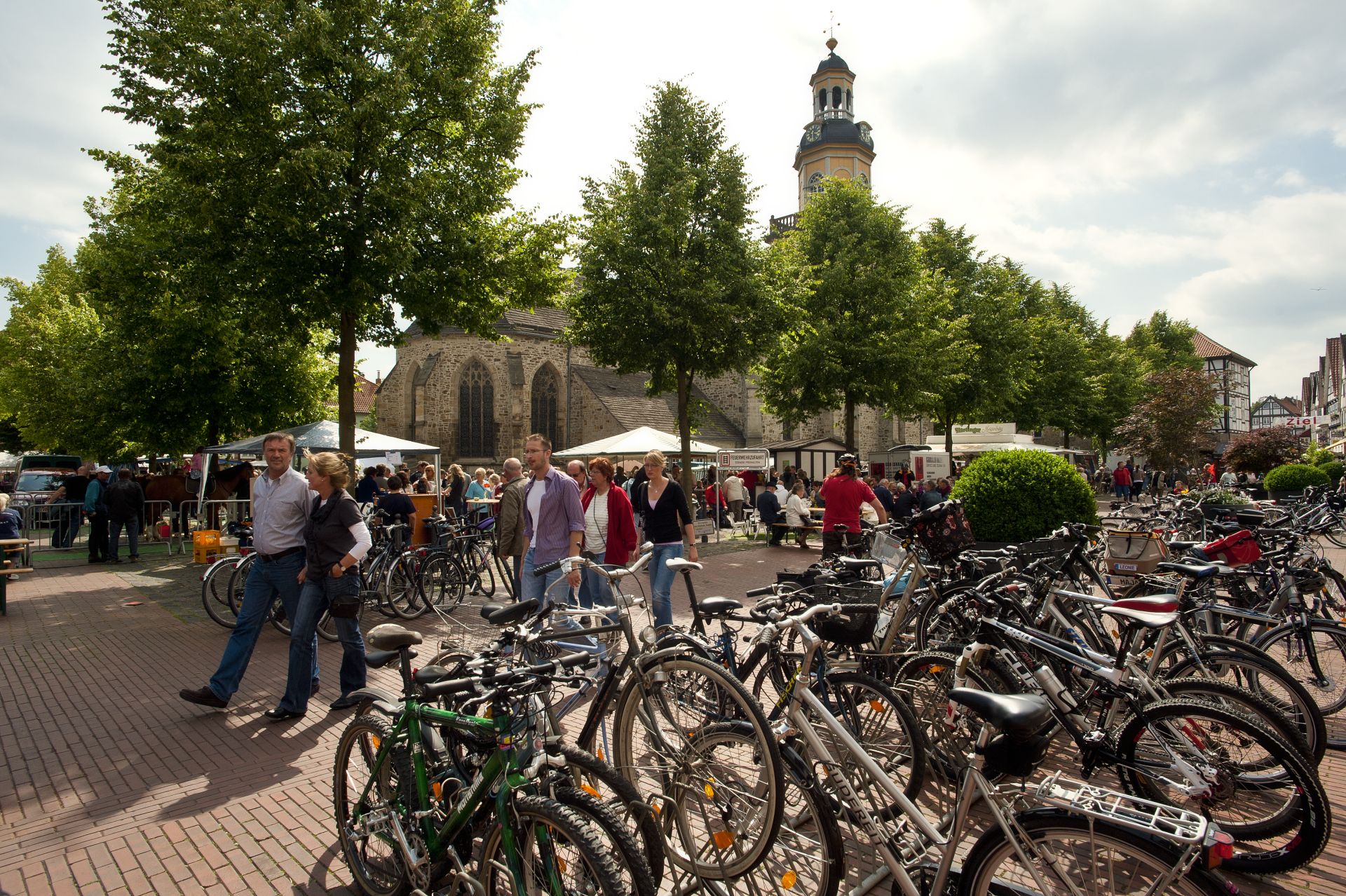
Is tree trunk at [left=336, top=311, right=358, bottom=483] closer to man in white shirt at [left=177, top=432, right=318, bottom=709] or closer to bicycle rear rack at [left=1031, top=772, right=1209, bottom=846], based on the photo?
man in white shirt at [left=177, top=432, right=318, bottom=709]

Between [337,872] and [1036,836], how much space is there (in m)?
2.81

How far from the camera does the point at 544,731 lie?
7.98ft

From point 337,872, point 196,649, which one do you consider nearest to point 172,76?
point 196,649

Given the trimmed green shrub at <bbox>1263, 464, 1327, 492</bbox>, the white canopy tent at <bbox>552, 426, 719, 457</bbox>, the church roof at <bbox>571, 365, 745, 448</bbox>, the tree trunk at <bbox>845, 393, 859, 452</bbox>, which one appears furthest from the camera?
the church roof at <bbox>571, 365, 745, 448</bbox>

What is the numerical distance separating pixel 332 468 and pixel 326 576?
0.75m

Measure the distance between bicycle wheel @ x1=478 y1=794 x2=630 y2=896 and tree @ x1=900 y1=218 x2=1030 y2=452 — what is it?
23.4 meters

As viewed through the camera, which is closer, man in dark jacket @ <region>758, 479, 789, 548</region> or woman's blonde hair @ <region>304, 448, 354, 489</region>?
woman's blonde hair @ <region>304, 448, 354, 489</region>

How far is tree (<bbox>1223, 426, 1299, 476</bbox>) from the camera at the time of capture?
2369 centimetres

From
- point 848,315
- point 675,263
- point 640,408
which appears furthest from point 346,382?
point 640,408

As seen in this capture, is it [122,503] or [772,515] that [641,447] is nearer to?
[772,515]

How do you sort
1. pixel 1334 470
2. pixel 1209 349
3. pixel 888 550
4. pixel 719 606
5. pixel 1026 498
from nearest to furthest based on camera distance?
pixel 719 606
pixel 888 550
pixel 1026 498
pixel 1334 470
pixel 1209 349

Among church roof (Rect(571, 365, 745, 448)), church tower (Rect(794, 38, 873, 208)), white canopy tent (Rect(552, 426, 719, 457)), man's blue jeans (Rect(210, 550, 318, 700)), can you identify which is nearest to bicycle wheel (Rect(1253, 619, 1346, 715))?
A: man's blue jeans (Rect(210, 550, 318, 700))

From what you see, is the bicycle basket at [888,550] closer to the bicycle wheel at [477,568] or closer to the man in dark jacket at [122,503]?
the bicycle wheel at [477,568]

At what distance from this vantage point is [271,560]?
17.7ft
